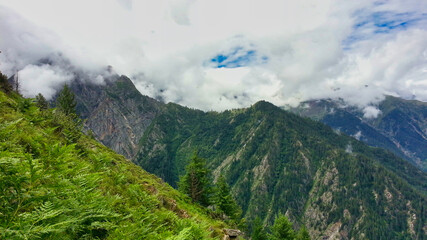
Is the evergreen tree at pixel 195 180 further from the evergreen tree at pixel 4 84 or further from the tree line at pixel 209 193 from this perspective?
the evergreen tree at pixel 4 84

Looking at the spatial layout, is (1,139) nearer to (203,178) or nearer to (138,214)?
(138,214)

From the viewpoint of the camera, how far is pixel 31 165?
167 inches

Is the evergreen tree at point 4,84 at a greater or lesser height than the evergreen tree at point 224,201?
greater

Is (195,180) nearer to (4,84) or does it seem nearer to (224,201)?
(224,201)

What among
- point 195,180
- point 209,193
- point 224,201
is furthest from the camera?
point 224,201

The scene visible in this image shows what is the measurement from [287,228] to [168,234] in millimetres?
48735

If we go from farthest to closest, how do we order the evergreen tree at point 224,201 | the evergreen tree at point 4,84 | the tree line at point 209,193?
the evergreen tree at point 224,201, the tree line at point 209,193, the evergreen tree at point 4,84

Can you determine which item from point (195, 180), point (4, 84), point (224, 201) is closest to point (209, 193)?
point (224, 201)

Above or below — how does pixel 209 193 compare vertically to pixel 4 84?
below

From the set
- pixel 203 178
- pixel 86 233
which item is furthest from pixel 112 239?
pixel 203 178

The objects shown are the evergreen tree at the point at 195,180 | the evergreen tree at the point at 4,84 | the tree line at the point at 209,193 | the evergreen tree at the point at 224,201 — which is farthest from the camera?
the evergreen tree at the point at 224,201

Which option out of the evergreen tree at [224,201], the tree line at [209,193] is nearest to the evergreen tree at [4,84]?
the tree line at [209,193]

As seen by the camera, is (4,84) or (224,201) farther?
(224,201)

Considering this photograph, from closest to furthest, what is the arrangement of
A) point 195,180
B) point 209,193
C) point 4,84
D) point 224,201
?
point 4,84 → point 195,180 → point 209,193 → point 224,201
